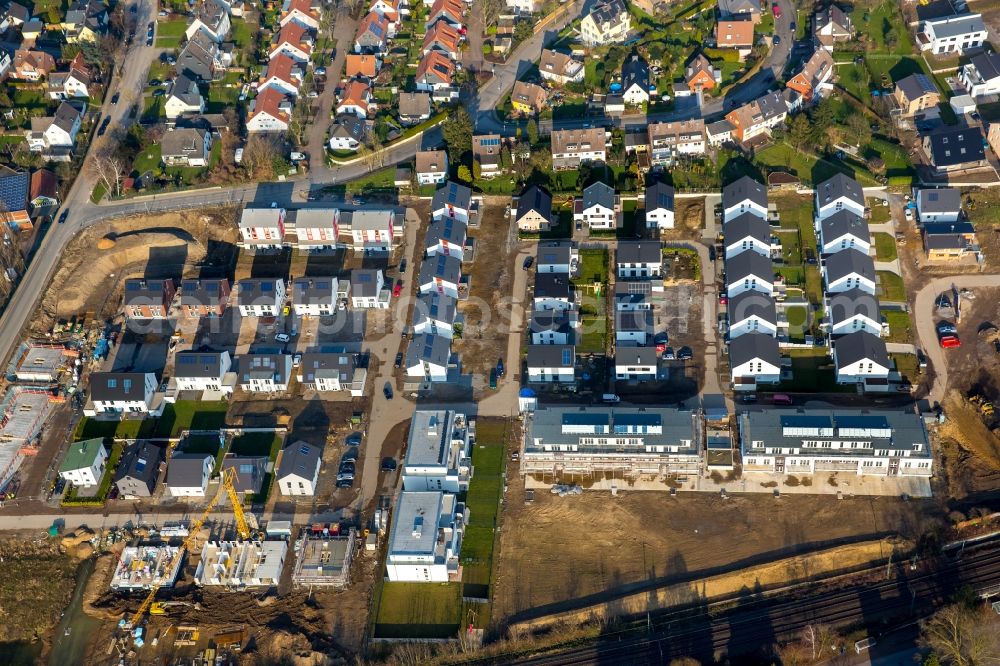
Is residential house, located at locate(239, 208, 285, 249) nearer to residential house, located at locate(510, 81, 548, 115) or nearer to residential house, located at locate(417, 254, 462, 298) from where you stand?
residential house, located at locate(417, 254, 462, 298)

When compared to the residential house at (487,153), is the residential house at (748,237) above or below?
below

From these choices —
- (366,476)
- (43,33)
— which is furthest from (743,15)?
(43,33)

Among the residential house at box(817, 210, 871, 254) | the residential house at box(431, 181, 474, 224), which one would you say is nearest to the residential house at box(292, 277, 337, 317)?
the residential house at box(431, 181, 474, 224)

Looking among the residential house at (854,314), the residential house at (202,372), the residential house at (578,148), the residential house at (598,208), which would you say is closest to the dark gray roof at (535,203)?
the residential house at (598,208)

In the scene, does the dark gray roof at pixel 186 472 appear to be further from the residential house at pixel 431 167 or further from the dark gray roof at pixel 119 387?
the residential house at pixel 431 167

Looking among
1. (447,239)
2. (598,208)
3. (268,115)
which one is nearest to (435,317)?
(447,239)

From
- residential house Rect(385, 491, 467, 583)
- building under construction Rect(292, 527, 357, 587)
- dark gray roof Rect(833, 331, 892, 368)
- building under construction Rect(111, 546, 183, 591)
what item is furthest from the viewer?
dark gray roof Rect(833, 331, 892, 368)

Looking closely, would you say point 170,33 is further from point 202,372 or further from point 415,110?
point 202,372
